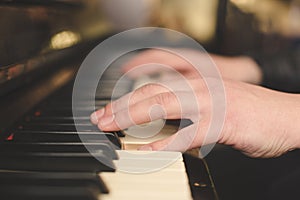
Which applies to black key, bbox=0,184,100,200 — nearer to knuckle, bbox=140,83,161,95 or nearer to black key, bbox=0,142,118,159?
black key, bbox=0,142,118,159

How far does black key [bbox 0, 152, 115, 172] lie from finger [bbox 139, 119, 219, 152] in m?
0.07

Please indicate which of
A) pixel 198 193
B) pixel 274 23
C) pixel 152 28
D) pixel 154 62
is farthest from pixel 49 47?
pixel 274 23

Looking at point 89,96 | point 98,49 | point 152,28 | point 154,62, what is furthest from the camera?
point 152,28

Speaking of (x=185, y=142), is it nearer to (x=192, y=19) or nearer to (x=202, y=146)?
(x=202, y=146)

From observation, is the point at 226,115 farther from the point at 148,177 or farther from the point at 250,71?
the point at 250,71

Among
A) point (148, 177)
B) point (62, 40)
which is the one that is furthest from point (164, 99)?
point (62, 40)

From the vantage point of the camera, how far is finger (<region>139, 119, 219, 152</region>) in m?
0.59

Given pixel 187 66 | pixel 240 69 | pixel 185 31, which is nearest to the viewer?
pixel 187 66

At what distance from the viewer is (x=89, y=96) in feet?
3.01

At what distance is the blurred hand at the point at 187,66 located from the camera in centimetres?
104

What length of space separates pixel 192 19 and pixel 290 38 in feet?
2.32

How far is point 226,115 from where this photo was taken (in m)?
0.63

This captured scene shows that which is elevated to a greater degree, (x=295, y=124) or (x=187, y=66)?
(x=187, y=66)

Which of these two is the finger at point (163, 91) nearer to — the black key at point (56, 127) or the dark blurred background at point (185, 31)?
the black key at point (56, 127)
